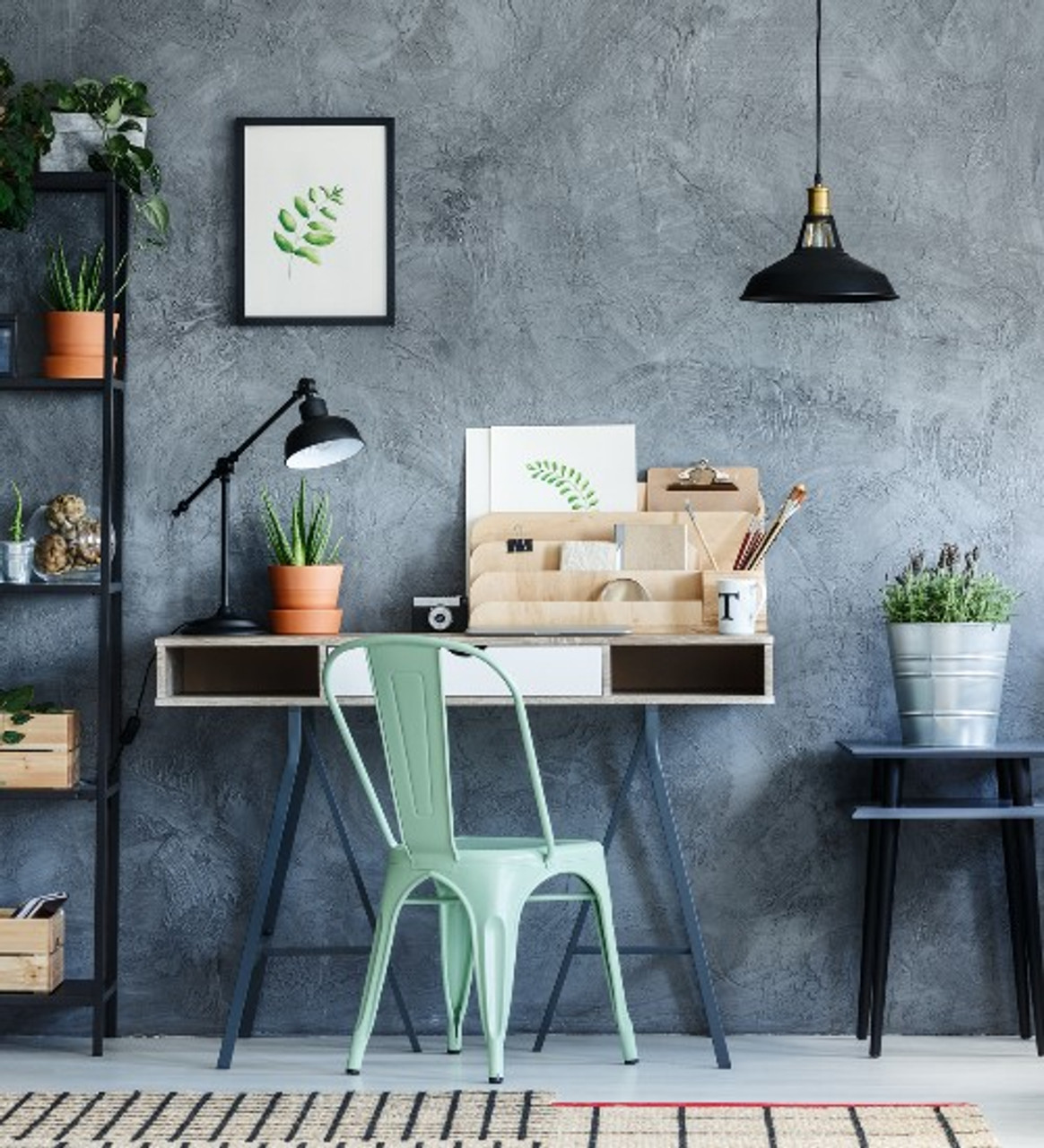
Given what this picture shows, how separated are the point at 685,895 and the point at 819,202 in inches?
61.5

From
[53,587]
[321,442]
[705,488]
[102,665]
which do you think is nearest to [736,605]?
[705,488]

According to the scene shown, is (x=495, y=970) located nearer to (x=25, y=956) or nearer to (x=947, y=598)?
(x=25, y=956)

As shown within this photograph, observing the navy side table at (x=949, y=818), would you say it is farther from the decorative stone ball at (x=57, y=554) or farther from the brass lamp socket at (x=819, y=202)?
the decorative stone ball at (x=57, y=554)

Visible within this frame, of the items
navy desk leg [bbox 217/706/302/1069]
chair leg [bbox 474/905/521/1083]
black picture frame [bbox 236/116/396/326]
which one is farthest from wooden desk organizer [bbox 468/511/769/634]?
chair leg [bbox 474/905/521/1083]

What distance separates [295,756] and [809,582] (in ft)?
4.27

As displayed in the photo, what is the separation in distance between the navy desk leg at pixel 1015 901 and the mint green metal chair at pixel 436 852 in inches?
38.6

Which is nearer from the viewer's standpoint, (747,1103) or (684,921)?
(747,1103)

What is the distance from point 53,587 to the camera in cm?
482

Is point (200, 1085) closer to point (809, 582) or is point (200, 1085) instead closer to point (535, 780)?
point (535, 780)

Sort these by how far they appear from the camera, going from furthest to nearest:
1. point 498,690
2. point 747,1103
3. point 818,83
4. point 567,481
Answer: point 567,481, point 818,83, point 498,690, point 747,1103

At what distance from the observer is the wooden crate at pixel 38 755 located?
484 centimetres

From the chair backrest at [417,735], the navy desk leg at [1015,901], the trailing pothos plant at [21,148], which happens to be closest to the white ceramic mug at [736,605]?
the chair backrest at [417,735]

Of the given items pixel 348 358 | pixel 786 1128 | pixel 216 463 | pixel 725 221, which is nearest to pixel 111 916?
pixel 216 463

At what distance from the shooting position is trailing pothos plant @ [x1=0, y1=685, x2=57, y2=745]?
4.83 meters
